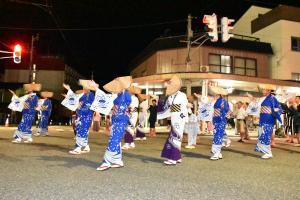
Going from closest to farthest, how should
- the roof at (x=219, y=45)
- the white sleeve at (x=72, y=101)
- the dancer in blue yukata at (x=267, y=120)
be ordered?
the dancer in blue yukata at (x=267, y=120), the white sleeve at (x=72, y=101), the roof at (x=219, y=45)

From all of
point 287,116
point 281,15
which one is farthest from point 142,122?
point 281,15

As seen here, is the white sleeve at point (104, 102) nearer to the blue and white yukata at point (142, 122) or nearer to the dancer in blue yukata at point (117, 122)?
the dancer in blue yukata at point (117, 122)

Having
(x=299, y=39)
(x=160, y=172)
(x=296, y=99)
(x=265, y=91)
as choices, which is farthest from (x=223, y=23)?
(x=299, y=39)

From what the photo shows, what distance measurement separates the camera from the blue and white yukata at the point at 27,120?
12.2 metres

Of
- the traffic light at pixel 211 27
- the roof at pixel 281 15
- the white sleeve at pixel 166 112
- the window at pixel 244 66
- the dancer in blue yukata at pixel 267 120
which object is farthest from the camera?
the roof at pixel 281 15

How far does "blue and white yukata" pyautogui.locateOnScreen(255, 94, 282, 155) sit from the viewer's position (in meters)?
9.89

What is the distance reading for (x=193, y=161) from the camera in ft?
28.4

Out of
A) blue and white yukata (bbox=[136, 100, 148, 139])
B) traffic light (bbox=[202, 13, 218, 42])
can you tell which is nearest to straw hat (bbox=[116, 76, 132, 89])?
blue and white yukata (bbox=[136, 100, 148, 139])

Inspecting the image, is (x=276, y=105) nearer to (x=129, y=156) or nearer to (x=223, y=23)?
(x=129, y=156)

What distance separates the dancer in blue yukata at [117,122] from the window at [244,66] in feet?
71.4

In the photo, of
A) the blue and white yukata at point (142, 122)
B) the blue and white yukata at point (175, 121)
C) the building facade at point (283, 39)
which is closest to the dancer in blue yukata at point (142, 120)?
the blue and white yukata at point (142, 122)

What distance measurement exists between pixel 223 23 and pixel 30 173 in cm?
1211

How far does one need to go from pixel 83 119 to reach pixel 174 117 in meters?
2.77

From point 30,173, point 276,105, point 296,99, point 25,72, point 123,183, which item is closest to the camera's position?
point 123,183
